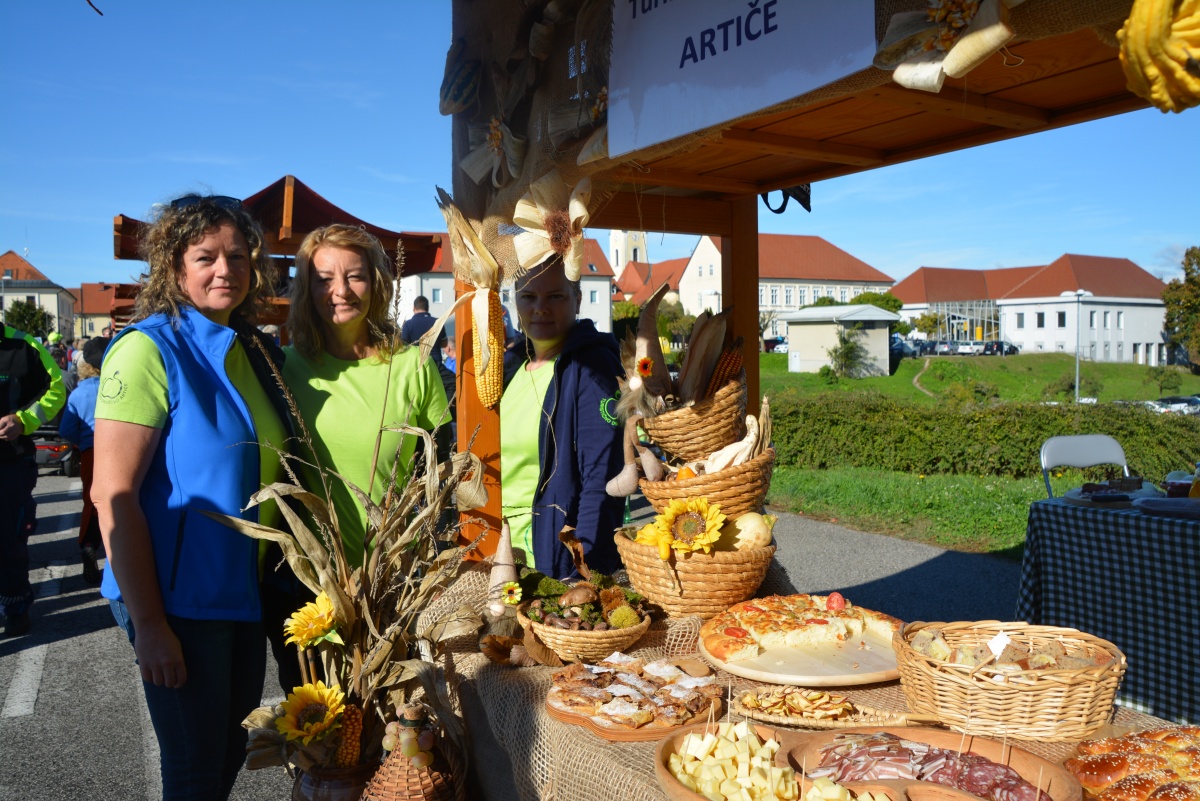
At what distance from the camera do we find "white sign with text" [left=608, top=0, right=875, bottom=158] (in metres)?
1.58

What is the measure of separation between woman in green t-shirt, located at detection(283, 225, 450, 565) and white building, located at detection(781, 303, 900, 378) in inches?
1246

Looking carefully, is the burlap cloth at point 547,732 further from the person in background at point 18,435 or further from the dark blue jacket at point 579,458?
the person in background at point 18,435

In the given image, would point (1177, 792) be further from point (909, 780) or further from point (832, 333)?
point (832, 333)

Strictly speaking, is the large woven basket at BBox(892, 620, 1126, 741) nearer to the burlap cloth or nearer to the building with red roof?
the burlap cloth

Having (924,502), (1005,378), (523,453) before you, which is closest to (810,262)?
(1005,378)

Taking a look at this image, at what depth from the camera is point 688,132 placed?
1.94 meters

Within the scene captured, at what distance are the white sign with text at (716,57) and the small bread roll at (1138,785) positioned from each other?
129 cm

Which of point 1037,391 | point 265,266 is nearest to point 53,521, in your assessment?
point 265,266

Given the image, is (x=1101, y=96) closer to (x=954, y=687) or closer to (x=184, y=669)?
(x=954, y=687)

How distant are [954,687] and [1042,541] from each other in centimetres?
281

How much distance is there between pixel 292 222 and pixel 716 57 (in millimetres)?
5463

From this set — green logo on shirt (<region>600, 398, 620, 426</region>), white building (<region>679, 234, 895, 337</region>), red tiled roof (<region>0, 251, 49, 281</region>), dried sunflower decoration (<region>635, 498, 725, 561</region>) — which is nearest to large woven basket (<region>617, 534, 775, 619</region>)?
dried sunflower decoration (<region>635, 498, 725, 561</region>)

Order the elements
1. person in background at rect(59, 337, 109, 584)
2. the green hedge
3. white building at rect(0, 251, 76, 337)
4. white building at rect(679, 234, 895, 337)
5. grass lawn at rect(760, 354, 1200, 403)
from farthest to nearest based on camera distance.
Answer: white building at rect(679, 234, 895, 337) → white building at rect(0, 251, 76, 337) → grass lawn at rect(760, 354, 1200, 403) → the green hedge → person in background at rect(59, 337, 109, 584)

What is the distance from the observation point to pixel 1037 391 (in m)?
26.8
